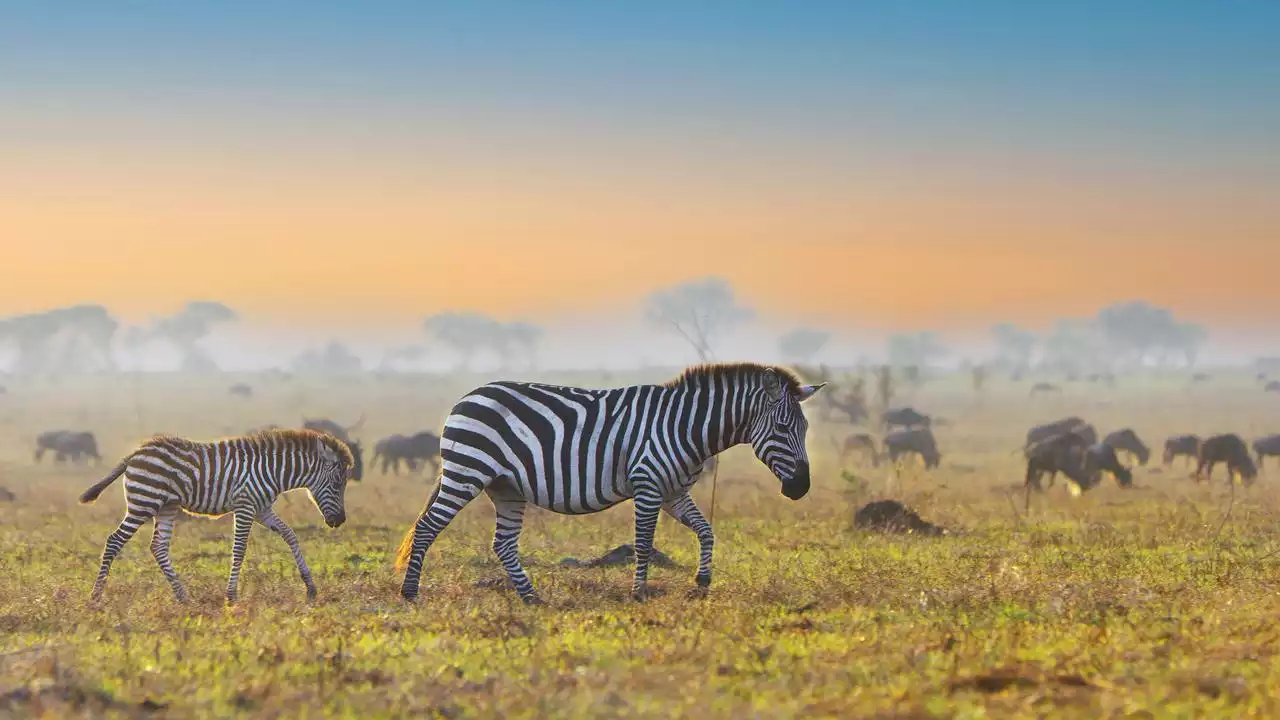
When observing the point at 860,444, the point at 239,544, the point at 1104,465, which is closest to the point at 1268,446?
the point at 1104,465

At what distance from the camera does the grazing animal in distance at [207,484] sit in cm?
1471

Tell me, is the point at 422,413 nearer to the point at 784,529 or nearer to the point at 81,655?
the point at 784,529

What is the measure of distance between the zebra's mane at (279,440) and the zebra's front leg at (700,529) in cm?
413

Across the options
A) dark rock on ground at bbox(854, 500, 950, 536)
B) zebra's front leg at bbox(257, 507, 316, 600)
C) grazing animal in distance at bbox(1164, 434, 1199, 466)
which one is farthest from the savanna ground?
grazing animal in distance at bbox(1164, 434, 1199, 466)

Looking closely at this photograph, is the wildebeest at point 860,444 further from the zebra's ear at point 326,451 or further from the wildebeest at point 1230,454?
the zebra's ear at point 326,451

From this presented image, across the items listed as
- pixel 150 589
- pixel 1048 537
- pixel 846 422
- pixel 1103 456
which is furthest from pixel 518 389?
pixel 846 422

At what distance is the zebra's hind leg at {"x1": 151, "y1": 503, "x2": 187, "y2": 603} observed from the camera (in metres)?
14.2

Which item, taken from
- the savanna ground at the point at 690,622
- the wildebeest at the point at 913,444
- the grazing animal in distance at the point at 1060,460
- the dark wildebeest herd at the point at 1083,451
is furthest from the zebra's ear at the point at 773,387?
the wildebeest at the point at 913,444

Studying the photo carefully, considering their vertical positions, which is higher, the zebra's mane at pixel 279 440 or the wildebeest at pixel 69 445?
the zebra's mane at pixel 279 440

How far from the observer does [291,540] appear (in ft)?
48.5

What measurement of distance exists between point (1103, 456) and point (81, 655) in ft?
86.2

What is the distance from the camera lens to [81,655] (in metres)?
9.91

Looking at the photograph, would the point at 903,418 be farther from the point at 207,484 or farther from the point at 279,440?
the point at 207,484

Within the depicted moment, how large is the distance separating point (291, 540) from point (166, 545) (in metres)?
1.42
